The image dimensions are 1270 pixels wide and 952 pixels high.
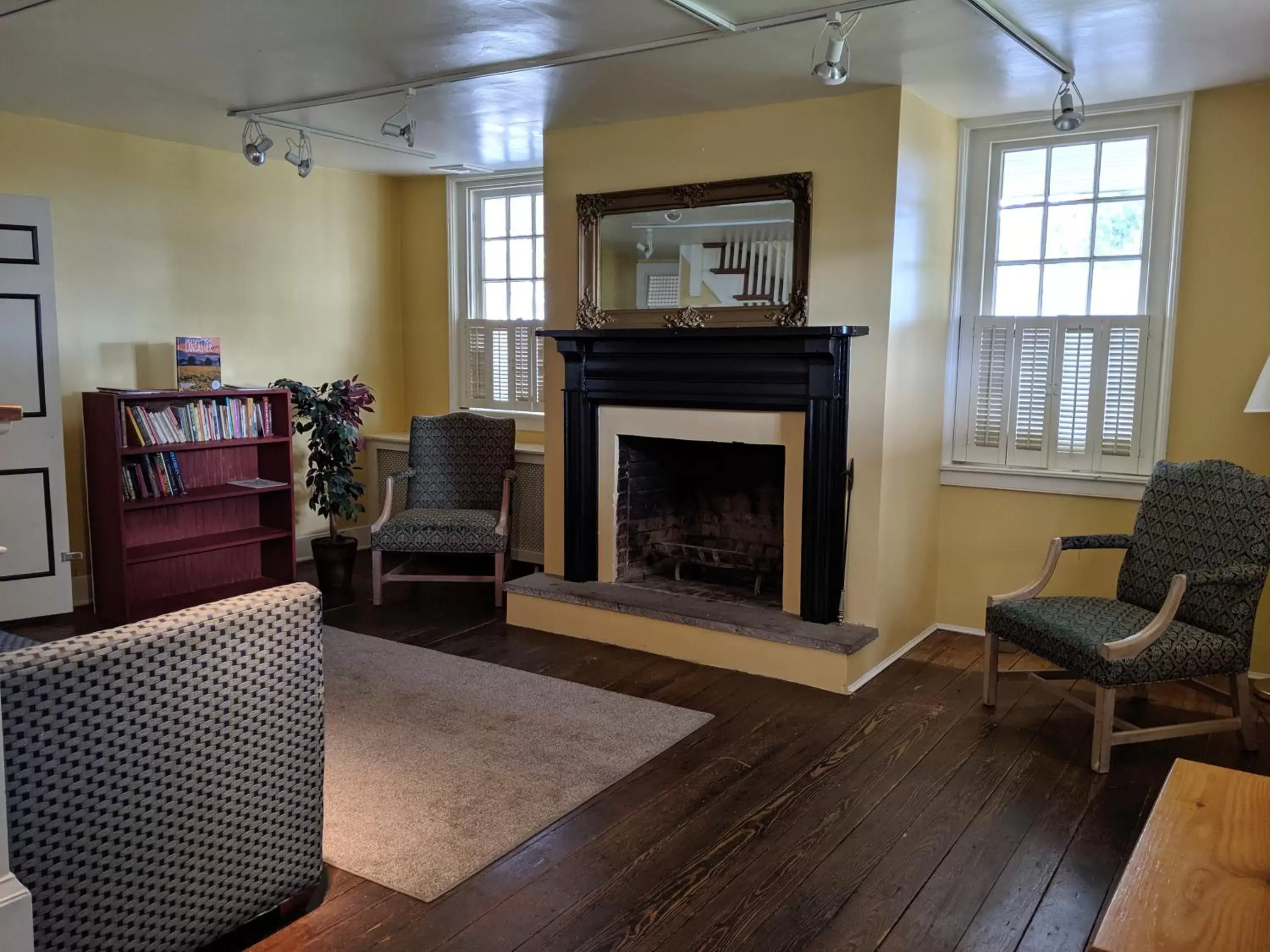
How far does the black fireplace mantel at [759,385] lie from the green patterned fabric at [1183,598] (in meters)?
0.74

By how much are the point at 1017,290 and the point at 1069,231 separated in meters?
0.32

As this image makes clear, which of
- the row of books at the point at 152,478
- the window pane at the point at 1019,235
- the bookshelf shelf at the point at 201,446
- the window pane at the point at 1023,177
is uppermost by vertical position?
the window pane at the point at 1023,177

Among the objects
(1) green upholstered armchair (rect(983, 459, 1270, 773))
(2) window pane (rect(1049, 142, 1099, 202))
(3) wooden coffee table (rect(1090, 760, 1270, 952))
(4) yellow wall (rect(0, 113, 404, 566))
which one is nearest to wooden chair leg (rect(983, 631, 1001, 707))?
(1) green upholstered armchair (rect(983, 459, 1270, 773))

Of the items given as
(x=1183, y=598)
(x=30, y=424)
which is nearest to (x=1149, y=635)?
(x=1183, y=598)

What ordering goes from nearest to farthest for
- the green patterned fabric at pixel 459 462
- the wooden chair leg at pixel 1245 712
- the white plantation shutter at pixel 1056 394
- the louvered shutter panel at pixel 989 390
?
the wooden chair leg at pixel 1245 712
the white plantation shutter at pixel 1056 394
the louvered shutter panel at pixel 989 390
the green patterned fabric at pixel 459 462

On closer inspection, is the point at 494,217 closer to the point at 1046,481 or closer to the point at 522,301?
the point at 522,301

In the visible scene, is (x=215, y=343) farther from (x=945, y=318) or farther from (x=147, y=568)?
(x=945, y=318)

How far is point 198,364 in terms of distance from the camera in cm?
508

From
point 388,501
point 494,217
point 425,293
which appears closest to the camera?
point 388,501

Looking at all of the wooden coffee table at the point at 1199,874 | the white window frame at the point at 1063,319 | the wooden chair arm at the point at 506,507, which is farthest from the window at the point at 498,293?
the wooden coffee table at the point at 1199,874

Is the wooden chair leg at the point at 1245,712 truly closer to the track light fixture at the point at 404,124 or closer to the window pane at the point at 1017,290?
the window pane at the point at 1017,290

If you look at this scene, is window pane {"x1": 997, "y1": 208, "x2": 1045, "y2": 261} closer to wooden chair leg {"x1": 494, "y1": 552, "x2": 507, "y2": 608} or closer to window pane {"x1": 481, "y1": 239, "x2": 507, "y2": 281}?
wooden chair leg {"x1": 494, "y1": 552, "x2": 507, "y2": 608}

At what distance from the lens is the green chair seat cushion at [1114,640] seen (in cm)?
323

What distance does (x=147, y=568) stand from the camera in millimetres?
5086
